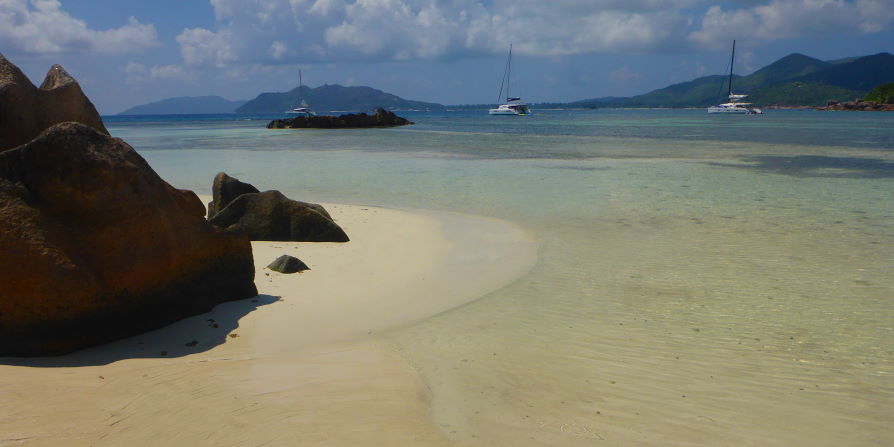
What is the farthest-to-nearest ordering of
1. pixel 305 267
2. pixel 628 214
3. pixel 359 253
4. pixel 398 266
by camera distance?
pixel 628 214
pixel 359 253
pixel 398 266
pixel 305 267

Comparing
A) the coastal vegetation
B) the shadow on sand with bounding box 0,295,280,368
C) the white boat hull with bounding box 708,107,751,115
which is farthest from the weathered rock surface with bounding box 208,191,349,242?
the coastal vegetation

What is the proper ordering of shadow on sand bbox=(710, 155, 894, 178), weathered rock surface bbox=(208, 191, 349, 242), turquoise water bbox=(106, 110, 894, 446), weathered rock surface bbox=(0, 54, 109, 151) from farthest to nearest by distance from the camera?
1. shadow on sand bbox=(710, 155, 894, 178)
2. weathered rock surface bbox=(208, 191, 349, 242)
3. weathered rock surface bbox=(0, 54, 109, 151)
4. turquoise water bbox=(106, 110, 894, 446)

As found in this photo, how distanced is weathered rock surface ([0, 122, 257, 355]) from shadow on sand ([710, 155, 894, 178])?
19.0 metres

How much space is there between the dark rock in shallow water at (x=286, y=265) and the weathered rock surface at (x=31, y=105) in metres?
2.50

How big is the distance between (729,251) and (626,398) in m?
5.66

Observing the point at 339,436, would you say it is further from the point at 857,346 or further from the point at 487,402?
the point at 857,346

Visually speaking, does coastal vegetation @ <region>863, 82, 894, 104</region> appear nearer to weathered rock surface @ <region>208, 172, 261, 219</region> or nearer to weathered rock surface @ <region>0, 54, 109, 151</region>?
weathered rock surface @ <region>208, 172, 261, 219</region>

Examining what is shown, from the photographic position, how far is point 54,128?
204 inches

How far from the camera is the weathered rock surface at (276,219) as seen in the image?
9.53 meters

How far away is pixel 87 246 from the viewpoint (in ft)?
16.6

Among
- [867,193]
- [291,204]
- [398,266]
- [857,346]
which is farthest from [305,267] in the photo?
[867,193]

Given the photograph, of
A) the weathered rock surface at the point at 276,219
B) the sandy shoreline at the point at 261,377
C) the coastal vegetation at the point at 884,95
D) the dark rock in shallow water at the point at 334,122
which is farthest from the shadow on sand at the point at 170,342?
the coastal vegetation at the point at 884,95

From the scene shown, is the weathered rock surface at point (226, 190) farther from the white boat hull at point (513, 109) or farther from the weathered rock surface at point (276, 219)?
the white boat hull at point (513, 109)

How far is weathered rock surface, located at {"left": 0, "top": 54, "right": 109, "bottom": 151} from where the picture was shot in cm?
Answer: 586
